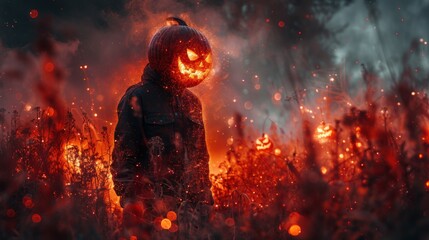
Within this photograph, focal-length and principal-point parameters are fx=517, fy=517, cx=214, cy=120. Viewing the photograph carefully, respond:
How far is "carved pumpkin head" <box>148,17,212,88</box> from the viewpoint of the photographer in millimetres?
4641

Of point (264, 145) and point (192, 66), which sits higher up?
point (264, 145)

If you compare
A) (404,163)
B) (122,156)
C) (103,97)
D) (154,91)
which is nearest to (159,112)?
(154,91)

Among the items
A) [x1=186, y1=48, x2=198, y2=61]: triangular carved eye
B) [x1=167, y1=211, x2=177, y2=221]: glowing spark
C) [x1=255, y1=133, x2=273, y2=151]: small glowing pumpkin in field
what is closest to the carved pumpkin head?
[x1=186, y1=48, x2=198, y2=61]: triangular carved eye

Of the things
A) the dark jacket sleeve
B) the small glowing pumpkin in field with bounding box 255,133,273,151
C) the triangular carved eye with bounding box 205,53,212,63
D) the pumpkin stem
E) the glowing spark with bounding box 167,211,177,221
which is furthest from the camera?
the small glowing pumpkin in field with bounding box 255,133,273,151

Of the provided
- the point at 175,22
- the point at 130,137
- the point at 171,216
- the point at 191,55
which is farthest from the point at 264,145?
the point at 171,216

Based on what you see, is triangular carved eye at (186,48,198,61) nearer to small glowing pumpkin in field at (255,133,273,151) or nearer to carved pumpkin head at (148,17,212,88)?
carved pumpkin head at (148,17,212,88)

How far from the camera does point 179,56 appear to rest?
470 centimetres

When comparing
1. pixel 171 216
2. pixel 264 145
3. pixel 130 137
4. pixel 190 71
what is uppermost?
pixel 264 145

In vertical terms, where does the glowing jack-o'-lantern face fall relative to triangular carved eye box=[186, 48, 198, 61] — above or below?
below

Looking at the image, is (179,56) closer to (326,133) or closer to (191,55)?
(191,55)

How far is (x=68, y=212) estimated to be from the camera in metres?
1.58

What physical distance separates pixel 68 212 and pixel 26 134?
2.93 m

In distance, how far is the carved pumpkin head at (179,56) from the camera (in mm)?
4641

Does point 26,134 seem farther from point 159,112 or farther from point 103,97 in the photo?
point 103,97
